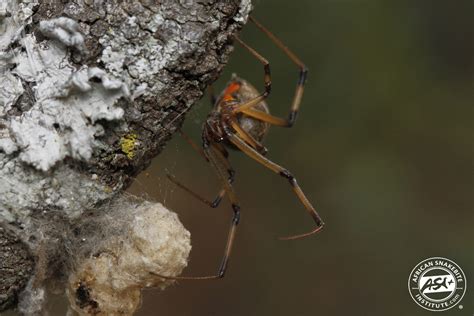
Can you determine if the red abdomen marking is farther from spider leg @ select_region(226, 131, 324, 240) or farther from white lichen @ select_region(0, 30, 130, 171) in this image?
white lichen @ select_region(0, 30, 130, 171)

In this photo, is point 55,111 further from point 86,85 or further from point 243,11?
point 243,11

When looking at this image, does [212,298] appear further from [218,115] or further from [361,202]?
[218,115]

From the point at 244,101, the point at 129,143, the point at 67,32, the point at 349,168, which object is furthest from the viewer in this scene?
the point at 349,168

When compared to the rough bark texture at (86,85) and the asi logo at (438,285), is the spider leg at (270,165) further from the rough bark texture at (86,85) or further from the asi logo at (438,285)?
the rough bark texture at (86,85)

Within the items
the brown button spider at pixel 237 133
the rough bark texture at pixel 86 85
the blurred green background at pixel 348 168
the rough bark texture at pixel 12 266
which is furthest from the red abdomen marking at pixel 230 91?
the rough bark texture at pixel 12 266

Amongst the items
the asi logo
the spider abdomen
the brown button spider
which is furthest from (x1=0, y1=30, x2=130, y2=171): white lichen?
the asi logo

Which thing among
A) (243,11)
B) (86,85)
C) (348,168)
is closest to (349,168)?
(348,168)
